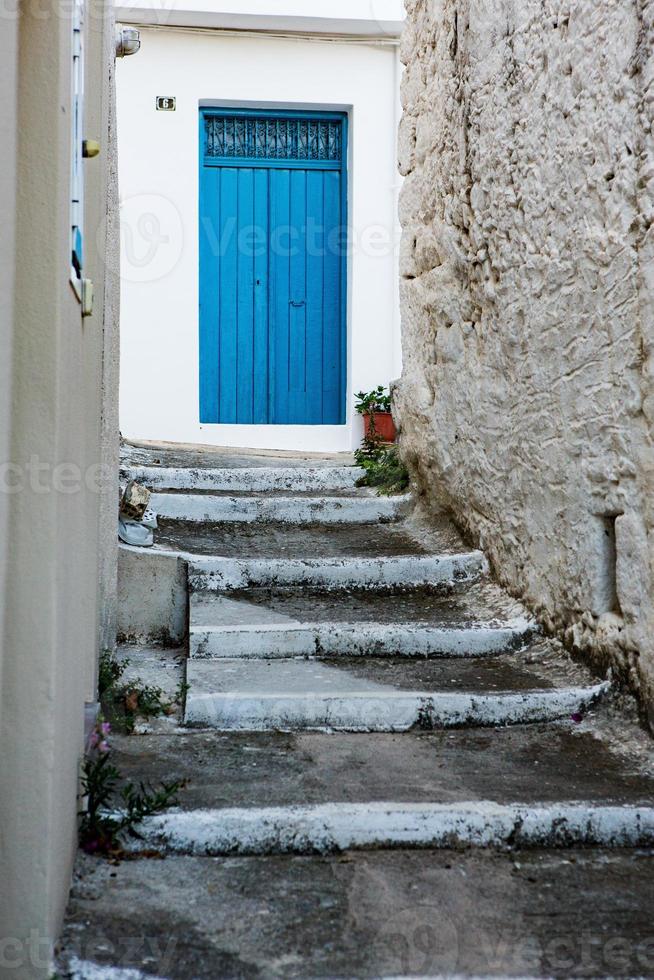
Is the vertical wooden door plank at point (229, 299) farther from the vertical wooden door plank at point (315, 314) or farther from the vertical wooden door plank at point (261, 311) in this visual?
the vertical wooden door plank at point (315, 314)

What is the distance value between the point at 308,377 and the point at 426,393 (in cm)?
270

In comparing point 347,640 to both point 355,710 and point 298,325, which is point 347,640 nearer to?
point 355,710

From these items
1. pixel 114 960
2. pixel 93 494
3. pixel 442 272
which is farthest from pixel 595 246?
pixel 114 960

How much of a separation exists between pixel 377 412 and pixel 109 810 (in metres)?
4.81

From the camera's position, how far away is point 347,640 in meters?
3.81

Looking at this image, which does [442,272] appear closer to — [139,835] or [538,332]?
[538,332]

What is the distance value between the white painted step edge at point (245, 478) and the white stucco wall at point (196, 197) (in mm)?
1946

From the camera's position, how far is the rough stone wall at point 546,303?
328 centimetres

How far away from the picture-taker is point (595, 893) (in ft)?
7.90

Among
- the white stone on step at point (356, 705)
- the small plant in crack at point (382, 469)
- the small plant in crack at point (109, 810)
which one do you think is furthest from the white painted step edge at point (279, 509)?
the small plant in crack at point (109, 810)

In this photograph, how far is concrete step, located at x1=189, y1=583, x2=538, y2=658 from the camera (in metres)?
3.77

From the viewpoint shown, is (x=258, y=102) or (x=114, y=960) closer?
(x=114, y=960)

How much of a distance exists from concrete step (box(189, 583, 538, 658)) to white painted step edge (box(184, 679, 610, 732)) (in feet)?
1.41

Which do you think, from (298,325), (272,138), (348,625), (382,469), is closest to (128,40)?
(382,469)
